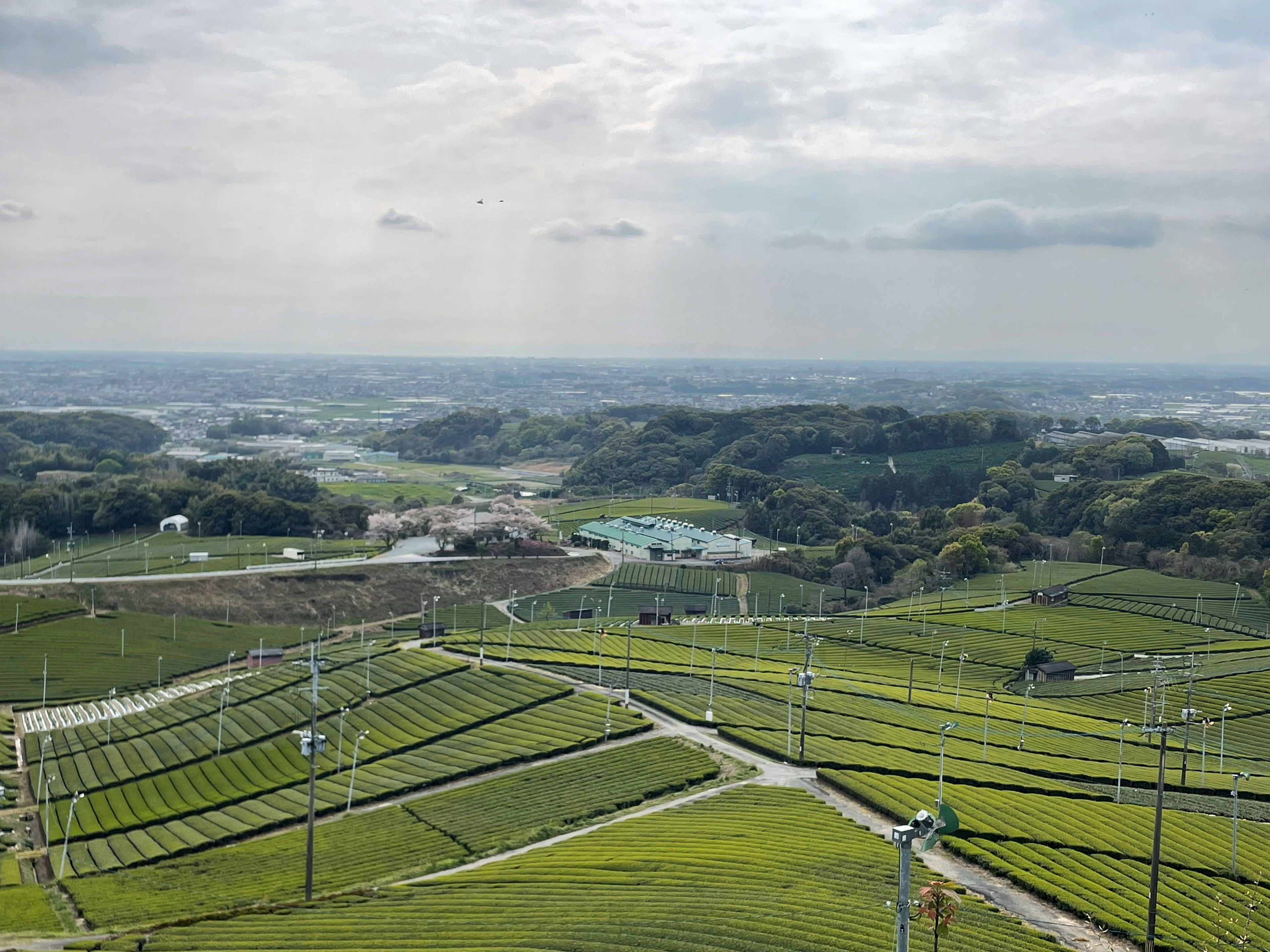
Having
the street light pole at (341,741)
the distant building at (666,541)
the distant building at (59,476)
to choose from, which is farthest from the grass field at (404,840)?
the distant building at (59,476)

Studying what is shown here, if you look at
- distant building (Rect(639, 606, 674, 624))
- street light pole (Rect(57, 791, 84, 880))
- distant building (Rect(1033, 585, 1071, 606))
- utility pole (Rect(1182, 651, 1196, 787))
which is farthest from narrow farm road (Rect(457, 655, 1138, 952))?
distant building (Rect(1033, 585, 1071, 606))

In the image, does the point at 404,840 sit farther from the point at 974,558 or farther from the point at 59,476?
the point at 59,476

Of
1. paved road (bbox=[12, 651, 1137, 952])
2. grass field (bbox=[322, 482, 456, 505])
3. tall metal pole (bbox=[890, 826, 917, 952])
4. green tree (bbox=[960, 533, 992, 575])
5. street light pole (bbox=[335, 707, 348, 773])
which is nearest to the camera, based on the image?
tall metal pole (bbox=[890, 826, 917, 952])

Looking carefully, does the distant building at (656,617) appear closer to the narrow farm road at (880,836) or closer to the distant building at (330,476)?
the narrow farm road at (880,836)

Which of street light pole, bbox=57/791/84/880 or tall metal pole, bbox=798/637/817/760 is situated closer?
tall metal pole, bbox=798/637/817/760

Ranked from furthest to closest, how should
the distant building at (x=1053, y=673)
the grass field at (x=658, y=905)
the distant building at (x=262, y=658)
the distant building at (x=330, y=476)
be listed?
the distant building at (x=330, y=476)
the distant building at (x=262, y=658)
the distant building at (x=1053, y=673)
the grass field at (x=658, y=905)

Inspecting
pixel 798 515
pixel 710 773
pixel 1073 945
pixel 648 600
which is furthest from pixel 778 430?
pixel 1073 945

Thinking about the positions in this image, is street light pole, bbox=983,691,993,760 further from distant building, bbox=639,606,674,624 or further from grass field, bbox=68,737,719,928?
distant building, bbox=639,606,674,624
